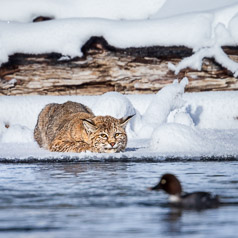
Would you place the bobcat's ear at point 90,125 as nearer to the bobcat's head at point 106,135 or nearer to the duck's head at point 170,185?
the bobcat's head at point 106,135

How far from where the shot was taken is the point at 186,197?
5.78 m

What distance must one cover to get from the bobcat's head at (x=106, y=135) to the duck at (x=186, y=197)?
15.2ft

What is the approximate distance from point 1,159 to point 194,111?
19.2 feet

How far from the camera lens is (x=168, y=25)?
1502 centimetres

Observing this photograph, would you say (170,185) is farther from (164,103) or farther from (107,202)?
(164,103)

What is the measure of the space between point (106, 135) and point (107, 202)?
457cm

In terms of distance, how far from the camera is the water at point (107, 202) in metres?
4.88

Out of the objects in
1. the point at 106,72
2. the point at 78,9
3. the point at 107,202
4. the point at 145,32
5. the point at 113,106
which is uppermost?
the point at 78,9

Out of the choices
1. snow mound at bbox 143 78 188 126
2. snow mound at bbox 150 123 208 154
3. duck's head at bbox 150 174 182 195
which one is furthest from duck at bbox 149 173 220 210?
snow mound at bbox 143 78 188 126

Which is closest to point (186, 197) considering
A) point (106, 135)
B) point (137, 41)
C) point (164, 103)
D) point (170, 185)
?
point (170, 185)

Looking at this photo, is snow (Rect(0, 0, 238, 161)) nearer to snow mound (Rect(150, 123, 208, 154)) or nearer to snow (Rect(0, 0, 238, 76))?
snow (Rect(0, 0, 238, 76))

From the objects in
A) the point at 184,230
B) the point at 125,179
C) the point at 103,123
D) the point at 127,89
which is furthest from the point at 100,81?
the point at 184,230

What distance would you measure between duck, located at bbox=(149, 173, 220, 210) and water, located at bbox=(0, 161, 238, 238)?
0.33 ft

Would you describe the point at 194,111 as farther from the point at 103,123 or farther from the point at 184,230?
the point at 184,230
